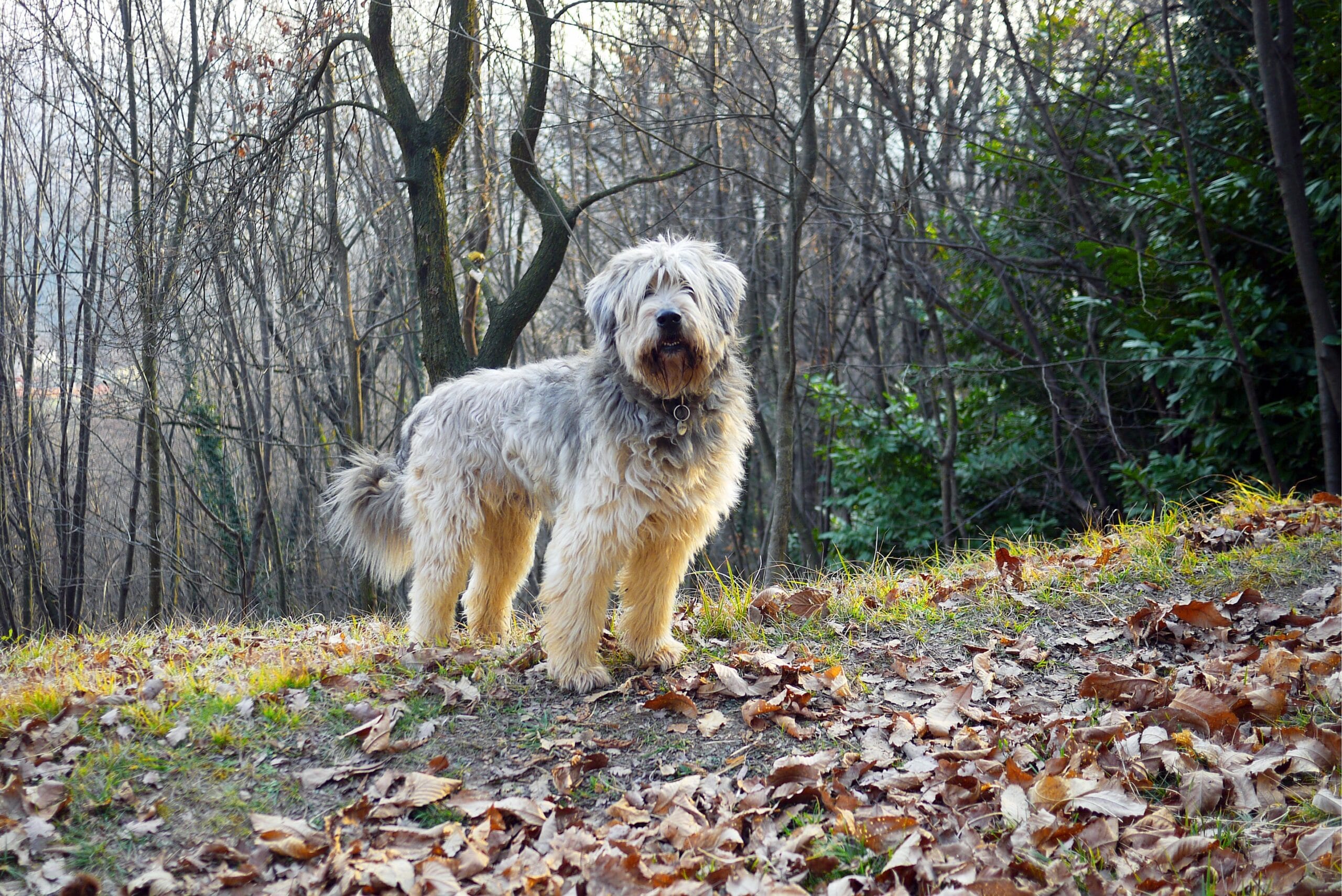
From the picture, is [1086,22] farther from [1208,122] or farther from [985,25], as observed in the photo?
[1208,122]

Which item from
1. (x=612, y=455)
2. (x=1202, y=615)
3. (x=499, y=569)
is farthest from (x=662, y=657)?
(x=1202, y=615)

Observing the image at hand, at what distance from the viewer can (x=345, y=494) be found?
5.73 meters

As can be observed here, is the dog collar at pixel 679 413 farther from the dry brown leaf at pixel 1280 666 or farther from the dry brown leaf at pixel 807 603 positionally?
the dry brown leaf at pixel 1280 666

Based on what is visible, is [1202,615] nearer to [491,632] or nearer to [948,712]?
[948,712]

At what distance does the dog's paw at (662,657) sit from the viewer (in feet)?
14.5

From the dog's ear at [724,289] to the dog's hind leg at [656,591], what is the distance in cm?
95

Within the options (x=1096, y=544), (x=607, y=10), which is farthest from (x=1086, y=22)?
(x=1096, y=544)

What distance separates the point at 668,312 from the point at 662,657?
1633 mm

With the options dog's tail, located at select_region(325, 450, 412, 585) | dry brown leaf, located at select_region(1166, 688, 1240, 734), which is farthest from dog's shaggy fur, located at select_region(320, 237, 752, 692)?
dry brown leaf, located at select_region(1166, 688, 1240, 734)

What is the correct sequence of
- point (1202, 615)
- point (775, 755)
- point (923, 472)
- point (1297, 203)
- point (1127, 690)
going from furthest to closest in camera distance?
point (923, 472) → point (1297, 203) → point (1202, 615) → point (1127, 690) → point (775, 755)

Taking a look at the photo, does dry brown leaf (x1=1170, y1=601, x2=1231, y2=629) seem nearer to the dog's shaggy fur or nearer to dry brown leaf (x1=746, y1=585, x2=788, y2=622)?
dry brown leaf (x1=746, y1=585, x2=788, y2=622)

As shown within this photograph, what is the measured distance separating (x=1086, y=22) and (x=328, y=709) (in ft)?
34.0

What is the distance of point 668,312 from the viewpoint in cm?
396

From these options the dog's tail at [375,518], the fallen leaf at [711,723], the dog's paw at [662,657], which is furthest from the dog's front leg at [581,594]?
the dog's tail at [375,518]
